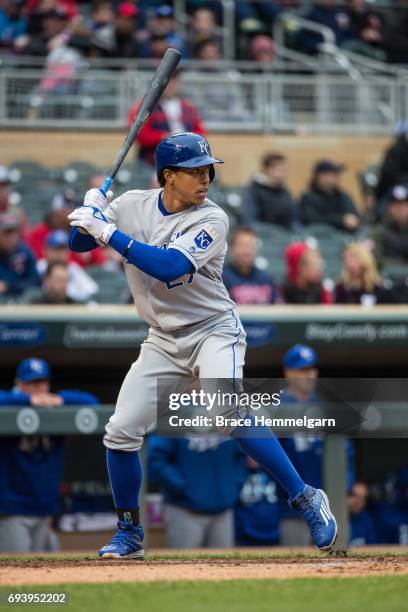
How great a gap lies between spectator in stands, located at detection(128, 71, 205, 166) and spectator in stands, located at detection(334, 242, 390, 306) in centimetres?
171

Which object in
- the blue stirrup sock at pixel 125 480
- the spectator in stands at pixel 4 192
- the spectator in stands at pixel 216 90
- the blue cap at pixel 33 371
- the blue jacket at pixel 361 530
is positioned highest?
the spectator in stands at pixel 216 90

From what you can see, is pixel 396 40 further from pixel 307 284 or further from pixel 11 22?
pixel 307 284

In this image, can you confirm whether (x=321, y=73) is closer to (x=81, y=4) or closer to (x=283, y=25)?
(x=283, y=25)

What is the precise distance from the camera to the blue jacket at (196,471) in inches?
282

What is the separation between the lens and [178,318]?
5055mm

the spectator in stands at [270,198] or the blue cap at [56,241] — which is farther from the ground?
the spectator in stands at [270,198]

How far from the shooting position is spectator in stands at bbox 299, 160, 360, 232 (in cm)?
1052

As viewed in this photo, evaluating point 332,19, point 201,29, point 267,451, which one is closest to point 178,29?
point 201,29

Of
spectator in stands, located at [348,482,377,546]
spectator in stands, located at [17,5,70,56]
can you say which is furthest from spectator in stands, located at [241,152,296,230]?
spectator in stands, located at [348,482,377,546]

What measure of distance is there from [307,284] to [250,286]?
1.45 feet

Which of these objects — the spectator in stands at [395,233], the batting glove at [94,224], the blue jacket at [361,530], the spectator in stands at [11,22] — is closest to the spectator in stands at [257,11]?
the spectator in stands at [11,22]

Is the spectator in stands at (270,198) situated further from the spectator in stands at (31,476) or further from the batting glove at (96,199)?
the batting glove at (96,199)

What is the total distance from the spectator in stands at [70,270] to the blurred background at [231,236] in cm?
2

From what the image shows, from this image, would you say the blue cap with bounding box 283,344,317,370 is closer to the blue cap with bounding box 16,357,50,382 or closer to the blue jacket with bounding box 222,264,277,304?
the blue cap with bounding box 16,357,50,382
